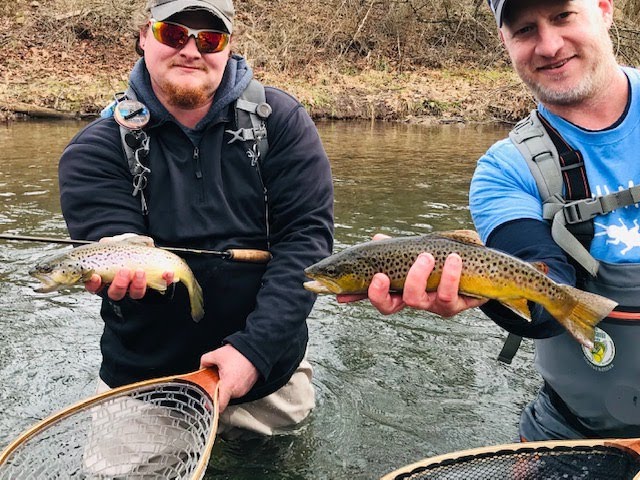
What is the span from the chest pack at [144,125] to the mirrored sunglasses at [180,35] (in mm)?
324

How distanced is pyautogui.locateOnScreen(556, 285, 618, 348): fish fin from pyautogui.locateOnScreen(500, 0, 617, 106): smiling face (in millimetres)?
919

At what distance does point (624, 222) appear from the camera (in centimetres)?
283

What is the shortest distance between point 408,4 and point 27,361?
924 inches

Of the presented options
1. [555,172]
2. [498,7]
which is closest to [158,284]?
[555,172]

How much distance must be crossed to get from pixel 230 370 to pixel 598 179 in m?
1.96

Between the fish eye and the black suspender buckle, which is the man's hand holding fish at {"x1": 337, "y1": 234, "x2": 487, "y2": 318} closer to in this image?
the fish eye

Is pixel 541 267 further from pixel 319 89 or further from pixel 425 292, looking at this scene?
pixel 319 89

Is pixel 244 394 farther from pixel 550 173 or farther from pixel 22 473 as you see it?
pixel 550 173

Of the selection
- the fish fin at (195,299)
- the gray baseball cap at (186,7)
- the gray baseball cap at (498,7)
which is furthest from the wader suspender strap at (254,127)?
the gray baseball cap at (498,7)

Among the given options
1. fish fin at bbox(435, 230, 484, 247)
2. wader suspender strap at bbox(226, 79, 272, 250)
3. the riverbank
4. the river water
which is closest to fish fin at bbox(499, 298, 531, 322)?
fish fin at bbox(435, 230, 484, 247)

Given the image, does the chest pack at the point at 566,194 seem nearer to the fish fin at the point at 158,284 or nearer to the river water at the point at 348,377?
the fish fin at the point at 158,284

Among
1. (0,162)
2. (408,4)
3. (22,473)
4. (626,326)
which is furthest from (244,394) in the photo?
(408,4)

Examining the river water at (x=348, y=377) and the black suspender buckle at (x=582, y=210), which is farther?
the river water at (x=348, y=377)

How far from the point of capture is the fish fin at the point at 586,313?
101 inches
